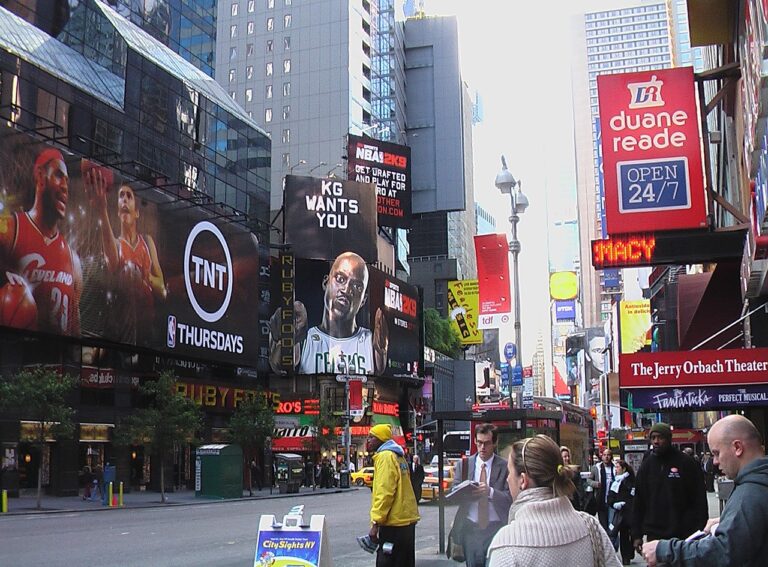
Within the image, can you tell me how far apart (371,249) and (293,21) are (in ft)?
122

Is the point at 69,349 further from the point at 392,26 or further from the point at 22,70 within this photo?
the point at 392,26

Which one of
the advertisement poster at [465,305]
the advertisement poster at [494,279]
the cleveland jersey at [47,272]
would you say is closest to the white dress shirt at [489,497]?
the advertisement poster at [494,279]

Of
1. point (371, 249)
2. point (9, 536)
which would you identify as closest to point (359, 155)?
point (371, 249)

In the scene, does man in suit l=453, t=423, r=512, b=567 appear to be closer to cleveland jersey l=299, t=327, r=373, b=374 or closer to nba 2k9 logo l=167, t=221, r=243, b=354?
nba 2k9 logo l=167, t=221, r=243, b=354

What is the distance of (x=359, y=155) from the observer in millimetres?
85438

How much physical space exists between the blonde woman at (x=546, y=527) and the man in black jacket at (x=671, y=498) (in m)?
4.87

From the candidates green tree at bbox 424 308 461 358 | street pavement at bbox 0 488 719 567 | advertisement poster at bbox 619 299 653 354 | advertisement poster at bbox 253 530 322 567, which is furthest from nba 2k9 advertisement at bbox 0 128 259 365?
green tree at bbox 424 308 461 358

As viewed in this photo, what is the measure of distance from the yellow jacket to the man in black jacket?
2.15 m

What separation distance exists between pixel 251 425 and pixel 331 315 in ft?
95.5

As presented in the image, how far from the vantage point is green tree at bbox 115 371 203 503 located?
38.8 m

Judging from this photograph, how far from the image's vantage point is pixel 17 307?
3744cm

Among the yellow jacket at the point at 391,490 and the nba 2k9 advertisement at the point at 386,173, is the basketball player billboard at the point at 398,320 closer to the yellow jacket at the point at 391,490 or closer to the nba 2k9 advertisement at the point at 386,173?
the nba 2k9 advertisement at the point at 386,173

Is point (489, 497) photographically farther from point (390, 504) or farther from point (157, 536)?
point (157, 536)

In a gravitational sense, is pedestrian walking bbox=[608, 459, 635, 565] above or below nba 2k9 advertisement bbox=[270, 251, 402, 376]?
below
